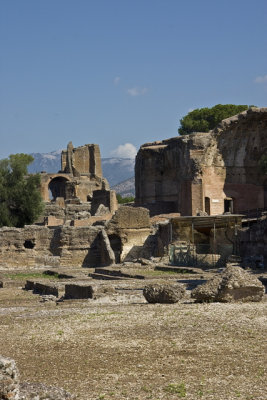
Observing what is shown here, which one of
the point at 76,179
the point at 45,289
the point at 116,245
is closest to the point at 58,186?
the point at 76,179

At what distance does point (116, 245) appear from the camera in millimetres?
32312

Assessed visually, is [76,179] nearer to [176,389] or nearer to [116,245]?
[116,245]

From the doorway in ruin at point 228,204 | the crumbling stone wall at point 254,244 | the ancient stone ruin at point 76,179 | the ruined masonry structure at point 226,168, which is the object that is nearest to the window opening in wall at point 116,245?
the crumbling stone wall at point 254,244

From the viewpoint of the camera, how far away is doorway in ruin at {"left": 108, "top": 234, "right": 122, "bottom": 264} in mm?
32031

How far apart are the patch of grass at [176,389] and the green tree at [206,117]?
6317 cm

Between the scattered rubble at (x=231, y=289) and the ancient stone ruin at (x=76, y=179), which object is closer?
the scattered rubble at (x=231, y=289)

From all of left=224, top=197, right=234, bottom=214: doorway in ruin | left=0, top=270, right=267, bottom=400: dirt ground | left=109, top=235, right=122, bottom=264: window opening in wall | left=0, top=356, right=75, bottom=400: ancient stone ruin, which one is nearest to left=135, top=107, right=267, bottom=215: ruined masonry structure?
left=224, top=197, right=234, bottom=214: doorway in ruin

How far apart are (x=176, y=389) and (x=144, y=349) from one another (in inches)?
73.9

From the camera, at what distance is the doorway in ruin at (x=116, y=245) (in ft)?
105

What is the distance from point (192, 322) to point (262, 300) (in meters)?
3.34

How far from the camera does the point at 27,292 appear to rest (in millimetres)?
18562

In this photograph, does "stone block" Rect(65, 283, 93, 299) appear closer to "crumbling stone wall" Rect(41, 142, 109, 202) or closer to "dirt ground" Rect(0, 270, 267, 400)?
"dirt ground" Rect(0, 270, 267, 400)

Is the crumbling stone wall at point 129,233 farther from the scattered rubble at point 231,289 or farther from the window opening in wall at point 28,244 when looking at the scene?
the scattered rubble at point 231,289

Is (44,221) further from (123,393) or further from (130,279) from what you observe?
(123,393)
